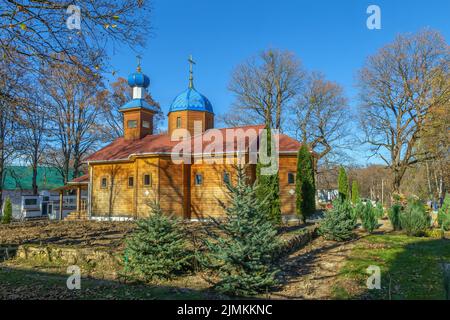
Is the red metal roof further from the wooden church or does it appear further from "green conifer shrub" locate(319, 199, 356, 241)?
"green conifer shrub" locate(319, 199, 356, 241)

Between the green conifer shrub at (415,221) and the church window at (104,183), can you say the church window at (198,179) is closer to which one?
the church window at (104,183)

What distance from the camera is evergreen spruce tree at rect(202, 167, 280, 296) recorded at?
6.19m

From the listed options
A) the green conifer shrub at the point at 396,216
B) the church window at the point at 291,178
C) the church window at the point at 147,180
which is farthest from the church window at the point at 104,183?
the green conifer shrub at the point at 396,216

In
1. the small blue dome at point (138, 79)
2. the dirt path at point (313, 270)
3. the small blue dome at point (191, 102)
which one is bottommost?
the dirt path at point (313, 270)

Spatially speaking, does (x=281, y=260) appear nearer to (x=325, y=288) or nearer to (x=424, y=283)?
(x=325, y=288)

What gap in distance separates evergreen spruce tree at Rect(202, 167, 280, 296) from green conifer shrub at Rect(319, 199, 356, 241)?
6.07 metres

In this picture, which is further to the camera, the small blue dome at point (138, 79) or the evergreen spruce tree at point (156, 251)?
the small blue dome at point (138, 79)

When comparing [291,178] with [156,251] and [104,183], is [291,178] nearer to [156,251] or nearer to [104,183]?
[104,183]

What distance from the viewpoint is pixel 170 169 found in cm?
1872

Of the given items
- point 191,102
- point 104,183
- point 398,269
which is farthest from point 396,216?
point 104,183

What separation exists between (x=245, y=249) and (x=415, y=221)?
9.47m

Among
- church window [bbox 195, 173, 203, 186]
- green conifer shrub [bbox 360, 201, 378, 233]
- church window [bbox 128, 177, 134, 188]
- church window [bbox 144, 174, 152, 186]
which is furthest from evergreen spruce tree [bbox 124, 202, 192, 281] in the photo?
church window [bbox 128, 177, 134, 188]

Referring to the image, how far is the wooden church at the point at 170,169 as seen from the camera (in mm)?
18453

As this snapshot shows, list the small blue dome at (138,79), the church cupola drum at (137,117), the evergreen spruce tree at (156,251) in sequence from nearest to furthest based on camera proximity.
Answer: the evergreen spruce tree at (156,251) < the church cupola drum at (137,117) < the small blue dome at (138,79)
